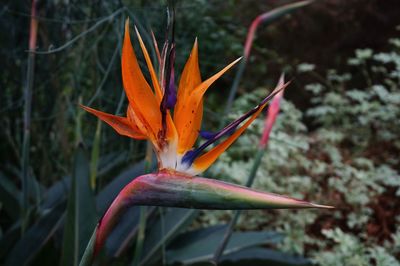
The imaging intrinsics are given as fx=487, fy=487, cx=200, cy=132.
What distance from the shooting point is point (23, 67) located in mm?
1542

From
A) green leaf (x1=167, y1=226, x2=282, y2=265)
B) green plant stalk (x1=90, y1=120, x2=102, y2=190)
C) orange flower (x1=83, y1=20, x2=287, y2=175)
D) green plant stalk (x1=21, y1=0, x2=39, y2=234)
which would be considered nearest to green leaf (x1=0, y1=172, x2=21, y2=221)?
green plant stalk (x1=21, y1=0, x2=39, y2=234)

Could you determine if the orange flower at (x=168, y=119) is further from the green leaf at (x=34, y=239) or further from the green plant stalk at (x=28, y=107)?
the green leaf at (x=34, y=239)

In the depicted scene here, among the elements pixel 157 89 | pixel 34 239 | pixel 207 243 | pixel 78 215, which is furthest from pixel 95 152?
pixel 157 89

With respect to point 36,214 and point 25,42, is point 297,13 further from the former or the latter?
point 36,214

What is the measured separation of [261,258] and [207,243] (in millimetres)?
161

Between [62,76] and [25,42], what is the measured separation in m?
0.17

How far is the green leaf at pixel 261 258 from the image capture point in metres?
1.16

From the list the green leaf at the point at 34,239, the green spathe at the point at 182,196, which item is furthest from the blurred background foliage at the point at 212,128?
the green spathe at the point at 182,196

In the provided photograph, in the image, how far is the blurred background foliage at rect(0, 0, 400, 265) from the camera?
1.17 meters

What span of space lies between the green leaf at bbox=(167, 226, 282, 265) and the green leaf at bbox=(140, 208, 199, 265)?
0.06m

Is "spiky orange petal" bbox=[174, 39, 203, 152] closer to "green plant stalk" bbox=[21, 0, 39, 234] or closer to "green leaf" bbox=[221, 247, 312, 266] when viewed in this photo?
"green plant stalk" bbox=[21, 0, 39, 234]

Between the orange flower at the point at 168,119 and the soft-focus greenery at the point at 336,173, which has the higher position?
the orange flower at the point at 168,119

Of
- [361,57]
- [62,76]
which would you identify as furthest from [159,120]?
[361,57]

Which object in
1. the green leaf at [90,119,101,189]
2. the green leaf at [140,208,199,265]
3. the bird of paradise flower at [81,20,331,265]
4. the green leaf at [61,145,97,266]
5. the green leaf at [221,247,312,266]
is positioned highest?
the bird of paradise flower at [81,20,331,265]
